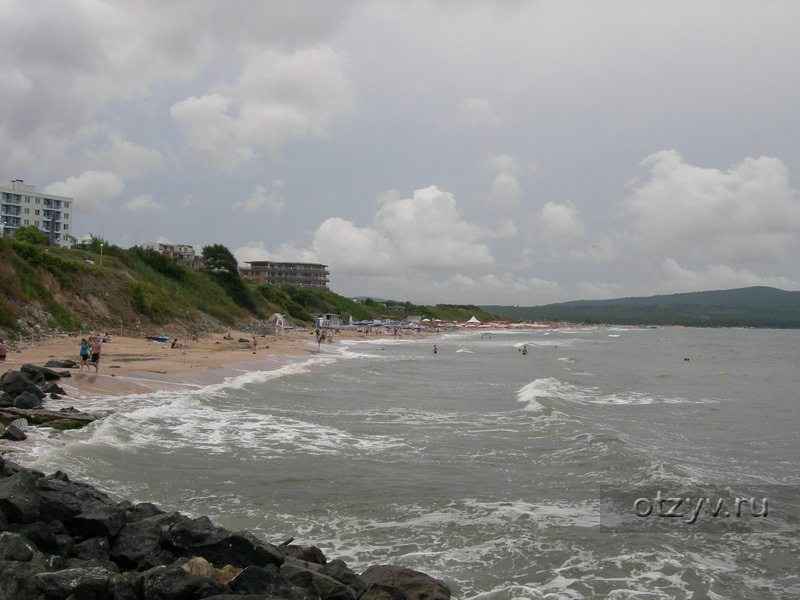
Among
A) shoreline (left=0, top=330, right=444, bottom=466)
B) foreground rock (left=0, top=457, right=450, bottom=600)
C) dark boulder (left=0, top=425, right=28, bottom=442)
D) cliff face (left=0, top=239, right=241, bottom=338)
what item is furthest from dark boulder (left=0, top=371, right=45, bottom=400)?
cliff face (left=0, top=239, right=241, bottom=338)

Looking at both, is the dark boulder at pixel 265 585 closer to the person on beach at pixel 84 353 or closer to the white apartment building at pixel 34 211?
the person on beach at pixel 84 353

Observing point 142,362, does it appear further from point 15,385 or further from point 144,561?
point 144,561

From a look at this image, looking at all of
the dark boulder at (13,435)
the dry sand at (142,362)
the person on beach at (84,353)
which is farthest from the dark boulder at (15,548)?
the person on beach at (84,353)

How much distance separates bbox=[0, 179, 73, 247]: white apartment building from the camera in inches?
3492

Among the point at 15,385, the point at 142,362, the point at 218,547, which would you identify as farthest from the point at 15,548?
the point at 142,362

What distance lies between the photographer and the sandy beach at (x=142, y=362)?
63.9 ft

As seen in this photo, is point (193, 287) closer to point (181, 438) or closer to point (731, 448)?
point (181, 438)

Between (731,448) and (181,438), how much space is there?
42.2 ft

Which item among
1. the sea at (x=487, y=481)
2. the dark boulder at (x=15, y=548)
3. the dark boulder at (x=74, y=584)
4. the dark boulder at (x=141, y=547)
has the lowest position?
the sea at (x=487, y=481)

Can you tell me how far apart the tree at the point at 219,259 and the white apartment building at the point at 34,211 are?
24035mm

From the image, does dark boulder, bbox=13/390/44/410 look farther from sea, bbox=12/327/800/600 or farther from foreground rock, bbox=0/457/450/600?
foreground rock, bbox=0/457/450/600

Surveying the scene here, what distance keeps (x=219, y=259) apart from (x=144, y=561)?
238 feet

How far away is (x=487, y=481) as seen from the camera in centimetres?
1117

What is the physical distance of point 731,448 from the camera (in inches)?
578
